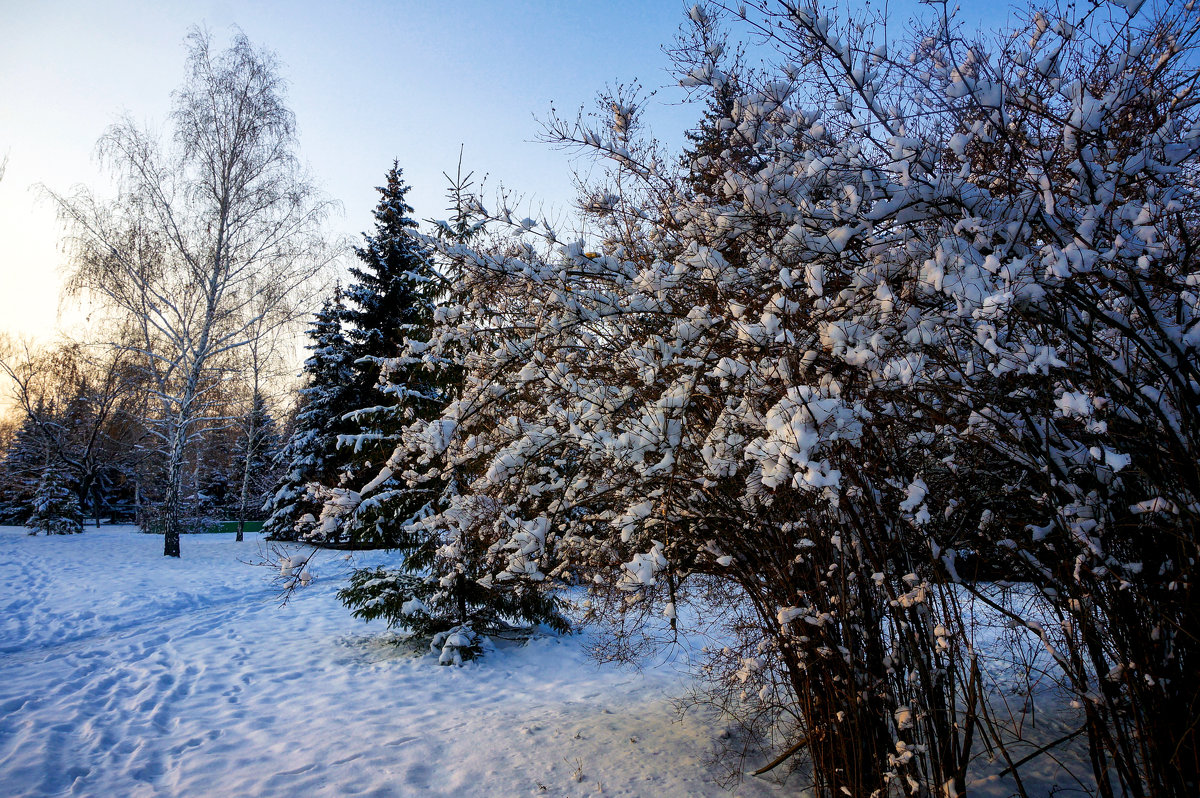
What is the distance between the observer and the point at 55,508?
592 inches

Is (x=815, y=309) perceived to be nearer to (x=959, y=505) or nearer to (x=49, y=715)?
(x=959, y=505)

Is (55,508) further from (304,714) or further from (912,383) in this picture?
(912,383)

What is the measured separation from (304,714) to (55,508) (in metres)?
16.2

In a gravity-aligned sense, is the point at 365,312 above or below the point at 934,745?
above

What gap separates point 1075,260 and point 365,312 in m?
14.3

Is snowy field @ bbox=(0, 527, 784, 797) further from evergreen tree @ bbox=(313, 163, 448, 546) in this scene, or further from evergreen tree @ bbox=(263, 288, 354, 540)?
evergreen tree @ bbox=(263, 288, 354, 540)

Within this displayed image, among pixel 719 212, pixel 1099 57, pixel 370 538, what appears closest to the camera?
pixel 1099 57

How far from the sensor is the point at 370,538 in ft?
21.6

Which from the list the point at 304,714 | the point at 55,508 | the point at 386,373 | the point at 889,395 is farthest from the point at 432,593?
the point at 55,508

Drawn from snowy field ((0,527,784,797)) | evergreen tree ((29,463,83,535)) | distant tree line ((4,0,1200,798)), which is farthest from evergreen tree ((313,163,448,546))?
evergreen tree ((29,463,83,535))

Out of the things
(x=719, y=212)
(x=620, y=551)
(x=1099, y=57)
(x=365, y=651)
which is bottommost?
(x=365, y=651)

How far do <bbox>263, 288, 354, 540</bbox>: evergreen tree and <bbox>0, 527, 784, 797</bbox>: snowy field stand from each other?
25.1 ft

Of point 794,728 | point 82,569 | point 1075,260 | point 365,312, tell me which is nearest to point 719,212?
point 1075,260

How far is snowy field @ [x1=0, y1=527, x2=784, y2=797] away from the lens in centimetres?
327
